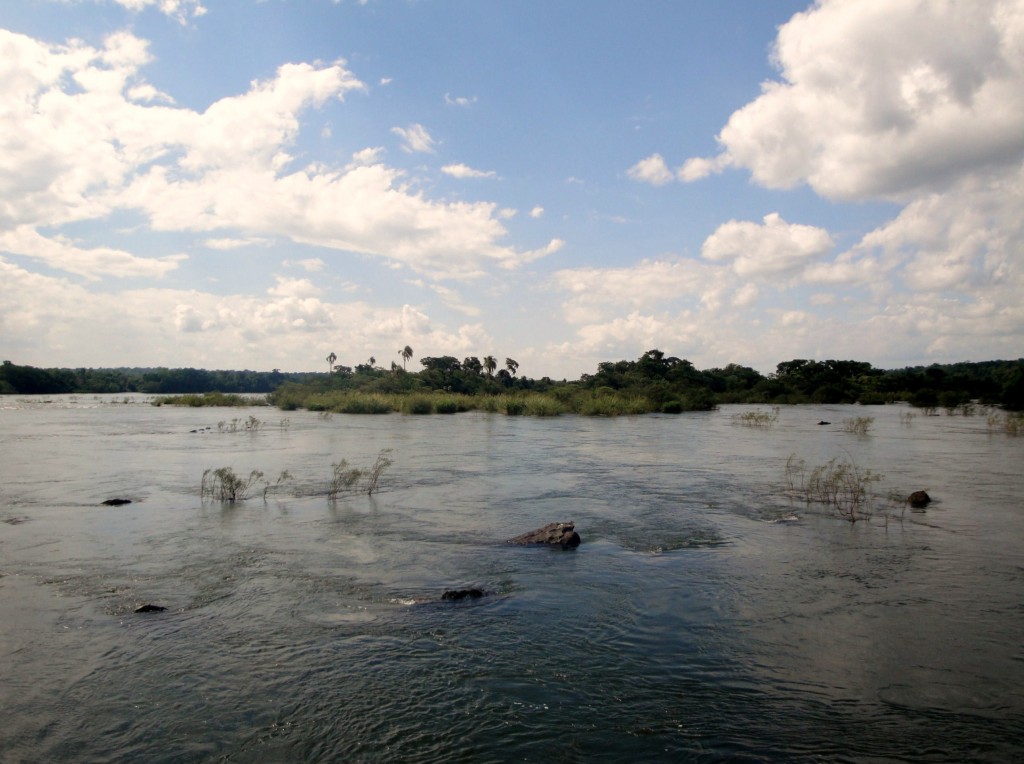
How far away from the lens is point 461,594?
33.8ft

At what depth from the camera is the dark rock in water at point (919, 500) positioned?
A: 58.0ft

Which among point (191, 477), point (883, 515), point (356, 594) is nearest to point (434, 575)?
point (356, 594)

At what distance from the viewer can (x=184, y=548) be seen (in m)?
13.3

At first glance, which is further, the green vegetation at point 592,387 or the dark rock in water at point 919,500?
the green vegetation at point 592,387

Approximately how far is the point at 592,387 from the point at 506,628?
76.4m

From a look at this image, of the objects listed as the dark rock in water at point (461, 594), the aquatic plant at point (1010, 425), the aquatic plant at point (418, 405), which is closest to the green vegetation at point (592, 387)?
the aquatic plant at point (418, 405)

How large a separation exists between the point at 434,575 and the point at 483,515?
5.37 m

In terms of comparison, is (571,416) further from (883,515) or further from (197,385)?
(197,385)

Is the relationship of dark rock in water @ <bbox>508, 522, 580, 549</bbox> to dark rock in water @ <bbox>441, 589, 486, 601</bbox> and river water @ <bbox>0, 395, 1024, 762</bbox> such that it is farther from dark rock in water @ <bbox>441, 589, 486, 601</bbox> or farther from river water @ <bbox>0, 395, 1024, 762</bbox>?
dark rock in water @ <bbox>441, 589, 486, 601</bbox>

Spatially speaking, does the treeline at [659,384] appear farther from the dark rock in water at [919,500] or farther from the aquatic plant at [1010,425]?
the dark rock in water at [919,500]

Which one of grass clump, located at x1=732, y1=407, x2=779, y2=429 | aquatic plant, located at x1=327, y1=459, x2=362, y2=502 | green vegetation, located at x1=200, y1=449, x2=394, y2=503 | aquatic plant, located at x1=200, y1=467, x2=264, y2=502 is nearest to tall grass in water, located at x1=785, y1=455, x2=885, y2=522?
green vegetation, located at x1=200, y1=449, x2=394, y2=503

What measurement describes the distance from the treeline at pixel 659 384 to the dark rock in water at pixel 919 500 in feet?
141

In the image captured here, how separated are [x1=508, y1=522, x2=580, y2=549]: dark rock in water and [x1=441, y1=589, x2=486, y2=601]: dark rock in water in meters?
3.46

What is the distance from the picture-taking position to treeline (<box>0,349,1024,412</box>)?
7119 centimetres
